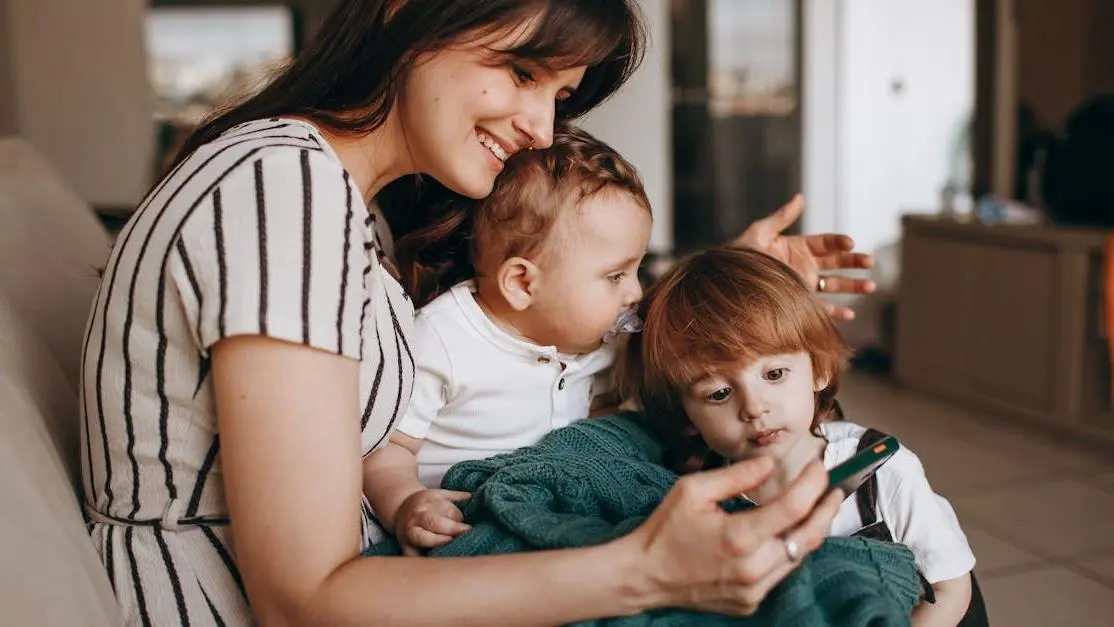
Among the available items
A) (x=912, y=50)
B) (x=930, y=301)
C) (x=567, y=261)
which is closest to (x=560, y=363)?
(x=567, y=261)

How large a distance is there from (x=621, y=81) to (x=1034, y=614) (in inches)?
55.7

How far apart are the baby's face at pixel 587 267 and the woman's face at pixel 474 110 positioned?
20 cm

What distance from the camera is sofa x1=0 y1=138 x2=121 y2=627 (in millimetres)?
853

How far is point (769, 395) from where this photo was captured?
122cm

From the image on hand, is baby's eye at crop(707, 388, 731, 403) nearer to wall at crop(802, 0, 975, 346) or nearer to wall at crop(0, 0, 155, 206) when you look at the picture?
wall at crop(0, 0, 155, 206)

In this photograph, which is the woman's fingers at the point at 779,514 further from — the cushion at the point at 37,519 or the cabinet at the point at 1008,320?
the cabinet at the point at 1008,320

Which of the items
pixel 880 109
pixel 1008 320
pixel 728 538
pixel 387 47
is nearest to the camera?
pixel 728 538

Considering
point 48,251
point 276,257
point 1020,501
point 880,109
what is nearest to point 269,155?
point 276,257

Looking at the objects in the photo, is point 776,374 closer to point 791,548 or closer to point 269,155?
point 791,548

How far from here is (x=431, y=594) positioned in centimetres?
88

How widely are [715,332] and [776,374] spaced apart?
0.28ft

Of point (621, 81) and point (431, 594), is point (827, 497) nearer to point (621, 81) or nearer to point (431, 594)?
point (431, 594)

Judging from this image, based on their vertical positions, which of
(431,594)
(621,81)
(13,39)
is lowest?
(431,594)

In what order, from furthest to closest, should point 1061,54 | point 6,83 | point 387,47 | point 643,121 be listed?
point 643,121, point 6,83, point 1061,54, point 387,47
